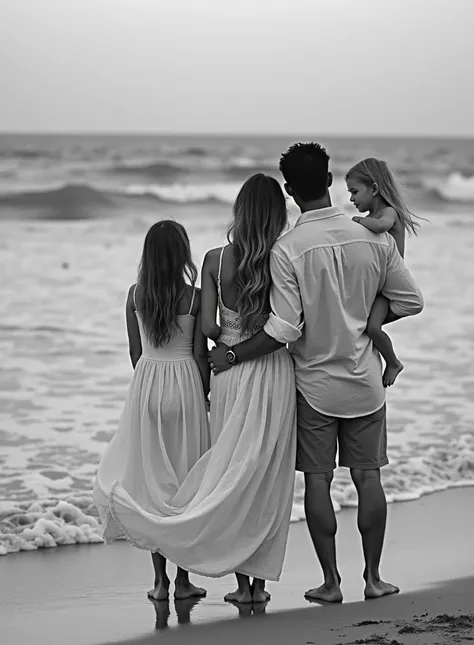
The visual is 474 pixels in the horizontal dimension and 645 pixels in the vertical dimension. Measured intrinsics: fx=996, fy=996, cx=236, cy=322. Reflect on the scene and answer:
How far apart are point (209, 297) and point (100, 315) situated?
722 centimetres

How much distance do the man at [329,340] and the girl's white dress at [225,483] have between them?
0.07 m

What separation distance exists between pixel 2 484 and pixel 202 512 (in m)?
2.24

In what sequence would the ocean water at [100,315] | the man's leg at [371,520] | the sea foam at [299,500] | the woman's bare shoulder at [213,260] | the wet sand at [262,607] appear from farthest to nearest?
1. the ocean water at [100,315]
2. the sea foam at [299,500]
3. the man's leg at [371,520]
4. the woman's bare shoulder at [213,260]
5. the wet sand at [262,607]

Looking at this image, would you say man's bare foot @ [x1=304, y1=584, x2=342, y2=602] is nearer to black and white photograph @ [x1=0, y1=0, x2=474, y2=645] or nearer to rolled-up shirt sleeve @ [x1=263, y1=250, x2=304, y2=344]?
black and white photograph @ [x1=0, y1=0, x2=474, y2=645]

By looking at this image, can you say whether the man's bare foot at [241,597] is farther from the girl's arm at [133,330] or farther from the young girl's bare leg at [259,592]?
the girl's arm at [133,330]

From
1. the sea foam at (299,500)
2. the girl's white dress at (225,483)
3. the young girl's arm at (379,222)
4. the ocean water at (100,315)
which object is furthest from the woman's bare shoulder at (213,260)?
the sea foam at (299,500)

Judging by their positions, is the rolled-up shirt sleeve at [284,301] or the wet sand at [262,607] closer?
the wet sand at [262,607]

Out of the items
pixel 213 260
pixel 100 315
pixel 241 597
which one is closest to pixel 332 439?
pixel 241 597

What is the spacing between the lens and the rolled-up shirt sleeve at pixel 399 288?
10.8 ft

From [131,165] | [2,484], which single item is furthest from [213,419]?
[131,165]

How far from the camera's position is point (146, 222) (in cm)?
1988

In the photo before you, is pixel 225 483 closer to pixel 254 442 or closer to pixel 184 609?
pixel 254 442

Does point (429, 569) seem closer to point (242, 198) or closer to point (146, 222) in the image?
point (242, 198)

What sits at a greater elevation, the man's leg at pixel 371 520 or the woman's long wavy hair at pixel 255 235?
the woman's long wavy hair at pixel 255 235
